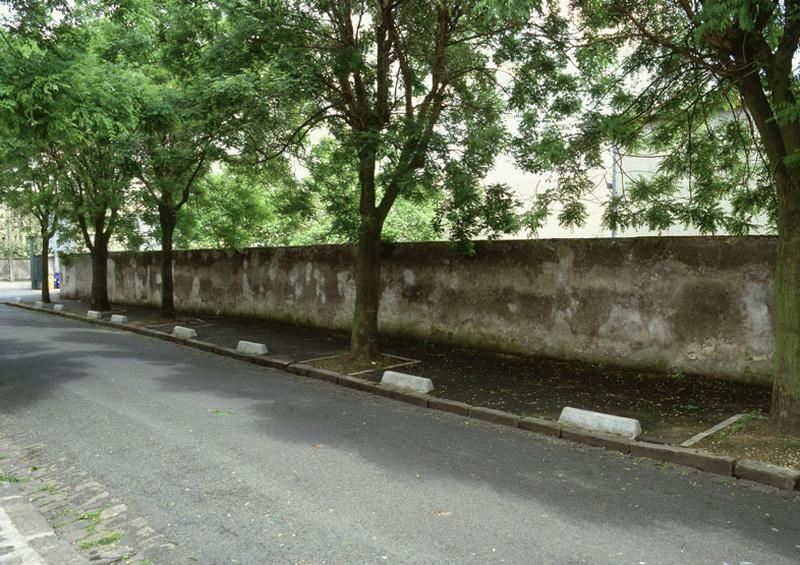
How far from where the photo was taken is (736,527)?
395 centimetres

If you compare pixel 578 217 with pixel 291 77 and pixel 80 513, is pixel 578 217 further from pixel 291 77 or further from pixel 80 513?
pixel 80 513

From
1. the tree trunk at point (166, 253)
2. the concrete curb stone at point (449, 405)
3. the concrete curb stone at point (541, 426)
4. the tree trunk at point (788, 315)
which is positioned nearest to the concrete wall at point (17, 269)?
the tree trunk at point (166, 253)

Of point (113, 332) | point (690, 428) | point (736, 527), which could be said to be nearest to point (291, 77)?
point (690, 428)

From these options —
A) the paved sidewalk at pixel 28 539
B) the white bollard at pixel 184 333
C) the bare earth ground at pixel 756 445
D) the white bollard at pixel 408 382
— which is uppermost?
the white bollard at pixel 184 333

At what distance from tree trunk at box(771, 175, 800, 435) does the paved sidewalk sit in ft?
19.6

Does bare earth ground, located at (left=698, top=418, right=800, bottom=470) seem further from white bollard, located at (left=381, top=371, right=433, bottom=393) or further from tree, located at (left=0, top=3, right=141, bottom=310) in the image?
tree, located at (left=0, top=3, right=141, bottom=310)

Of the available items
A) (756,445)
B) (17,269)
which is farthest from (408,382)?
(17,269)

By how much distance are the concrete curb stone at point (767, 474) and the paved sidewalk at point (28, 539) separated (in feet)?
16.6

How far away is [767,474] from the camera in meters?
4.76

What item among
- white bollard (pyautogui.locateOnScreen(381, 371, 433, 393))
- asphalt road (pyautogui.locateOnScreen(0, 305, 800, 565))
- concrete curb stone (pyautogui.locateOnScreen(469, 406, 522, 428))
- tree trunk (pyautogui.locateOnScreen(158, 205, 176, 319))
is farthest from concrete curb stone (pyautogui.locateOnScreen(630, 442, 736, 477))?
tree trunk (pyautogui.locateOnScreen(158, 205, 176, 319))

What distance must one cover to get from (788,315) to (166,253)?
14.5 m

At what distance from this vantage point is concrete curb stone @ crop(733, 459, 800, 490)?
4641 mm

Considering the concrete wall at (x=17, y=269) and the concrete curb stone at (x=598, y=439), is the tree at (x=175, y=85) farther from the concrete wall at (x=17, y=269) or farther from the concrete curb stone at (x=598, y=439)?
the concrete wall at (x=17, y=269)

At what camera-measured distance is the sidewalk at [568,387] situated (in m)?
6.59
